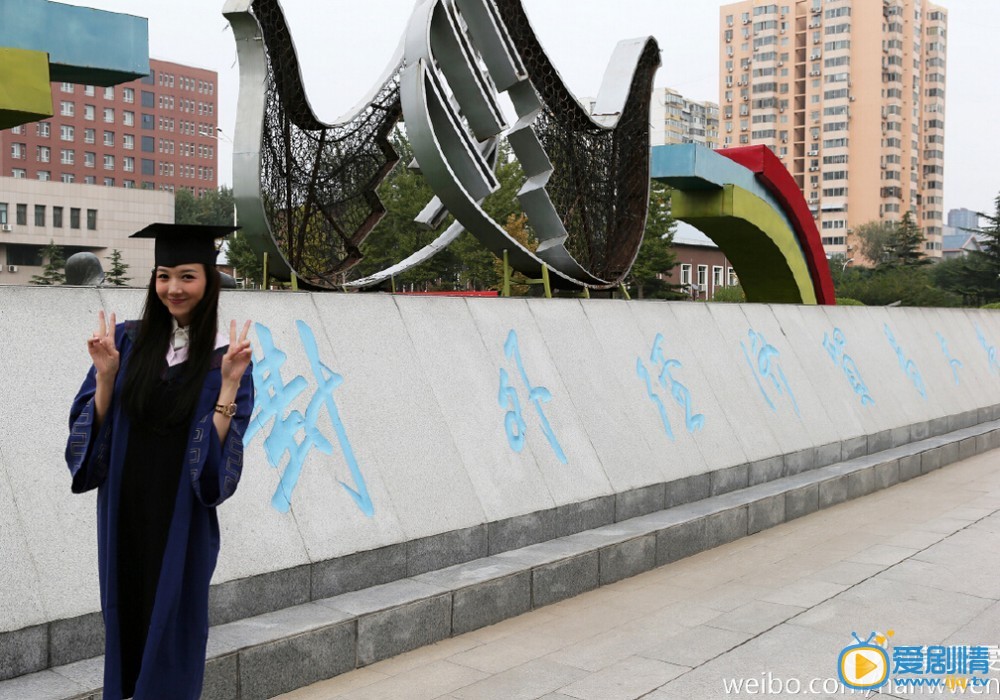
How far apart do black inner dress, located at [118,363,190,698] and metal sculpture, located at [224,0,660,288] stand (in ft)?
17.4

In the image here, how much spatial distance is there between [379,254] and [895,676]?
26.3 meters

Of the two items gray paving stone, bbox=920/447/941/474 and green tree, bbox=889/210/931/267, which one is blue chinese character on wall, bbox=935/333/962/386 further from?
green tree, bbox=889/210/931/267

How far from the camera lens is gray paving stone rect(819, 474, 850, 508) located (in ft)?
25.8

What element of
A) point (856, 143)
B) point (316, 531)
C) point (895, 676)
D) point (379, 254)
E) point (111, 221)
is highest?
point (856, 143)

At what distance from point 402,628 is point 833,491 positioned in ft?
15.7

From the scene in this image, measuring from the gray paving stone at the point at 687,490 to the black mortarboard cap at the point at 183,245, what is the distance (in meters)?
4.45

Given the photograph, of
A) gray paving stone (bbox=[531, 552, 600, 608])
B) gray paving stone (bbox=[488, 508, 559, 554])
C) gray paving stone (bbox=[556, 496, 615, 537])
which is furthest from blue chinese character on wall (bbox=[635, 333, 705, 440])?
gray paving stone (bbox=[531, 552, 600, 608])

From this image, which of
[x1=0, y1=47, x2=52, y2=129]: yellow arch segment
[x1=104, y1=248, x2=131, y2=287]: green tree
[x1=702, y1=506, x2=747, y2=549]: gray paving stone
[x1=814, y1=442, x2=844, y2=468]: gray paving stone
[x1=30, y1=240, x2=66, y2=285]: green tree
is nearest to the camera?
[x1=702, y1=506, x2=747, y2=549]: gray paving stone

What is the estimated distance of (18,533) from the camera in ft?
11.7

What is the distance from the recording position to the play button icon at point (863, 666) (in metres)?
4.12

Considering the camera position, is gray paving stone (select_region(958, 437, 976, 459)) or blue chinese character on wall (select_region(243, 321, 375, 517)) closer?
blue chinese character on wall (select_region(243, 321, 375, 517))

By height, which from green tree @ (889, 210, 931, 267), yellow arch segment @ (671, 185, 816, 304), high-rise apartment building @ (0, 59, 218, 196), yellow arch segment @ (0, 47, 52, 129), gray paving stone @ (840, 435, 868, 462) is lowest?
gray paving stone @ (840, 435, 868, 462)

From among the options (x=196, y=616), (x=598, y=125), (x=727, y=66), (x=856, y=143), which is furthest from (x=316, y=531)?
(x=727, y=66)

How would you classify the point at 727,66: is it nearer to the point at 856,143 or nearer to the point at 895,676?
the point at 856,143
